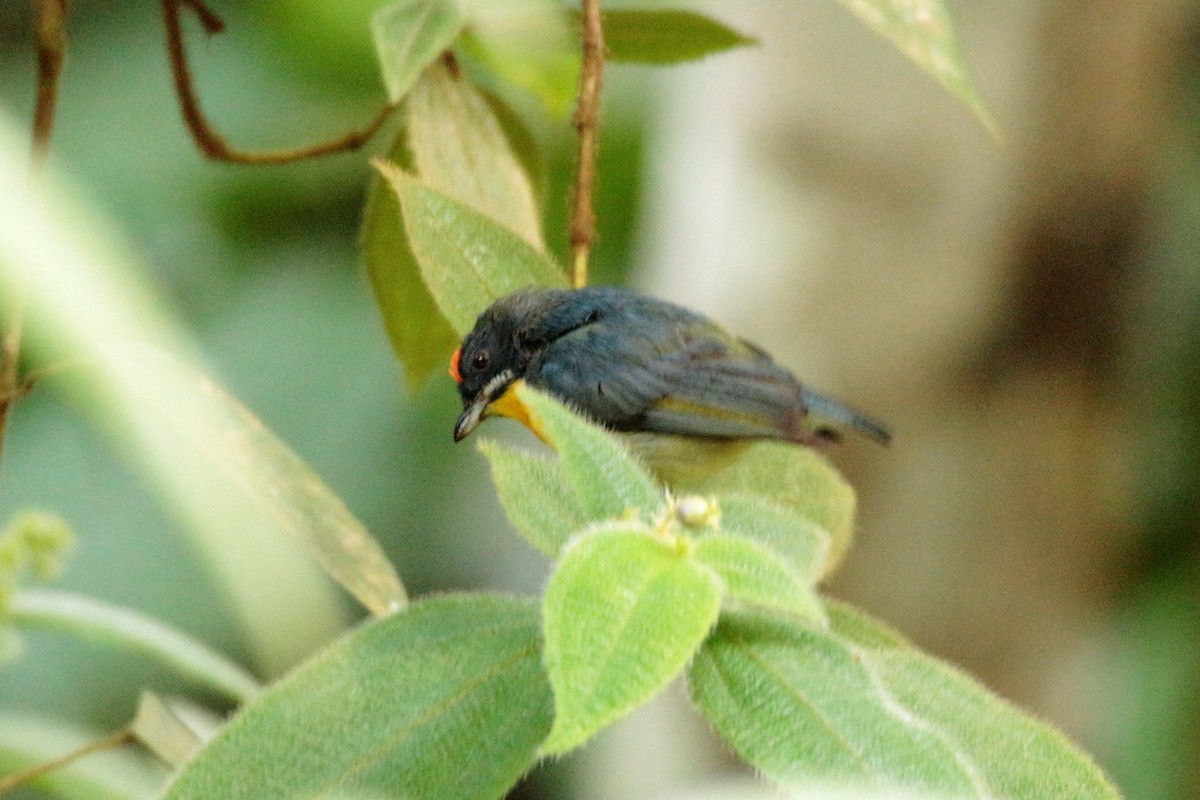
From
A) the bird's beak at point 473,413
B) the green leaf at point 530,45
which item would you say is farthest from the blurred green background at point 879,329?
the green leaf at point 530,45

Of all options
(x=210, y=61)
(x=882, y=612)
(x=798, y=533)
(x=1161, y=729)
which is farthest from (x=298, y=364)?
(x=798, y=533)

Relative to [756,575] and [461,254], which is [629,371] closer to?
[461,254]

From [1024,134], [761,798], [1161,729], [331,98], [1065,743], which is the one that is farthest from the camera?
[331,98]

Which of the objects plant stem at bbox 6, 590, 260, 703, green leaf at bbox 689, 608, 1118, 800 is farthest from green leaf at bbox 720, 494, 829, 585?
plant stem at bbox 6, 590, 260, 703

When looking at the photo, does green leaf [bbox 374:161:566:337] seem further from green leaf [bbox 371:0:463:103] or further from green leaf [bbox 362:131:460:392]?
green leaf [bbox 362:131:460:392]

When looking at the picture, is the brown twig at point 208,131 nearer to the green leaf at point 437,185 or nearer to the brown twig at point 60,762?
the green leaf at point 437,185

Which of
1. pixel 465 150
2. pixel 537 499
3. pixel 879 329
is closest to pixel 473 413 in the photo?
pixel 465 150

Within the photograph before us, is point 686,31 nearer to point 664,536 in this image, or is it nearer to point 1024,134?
point 664,536
